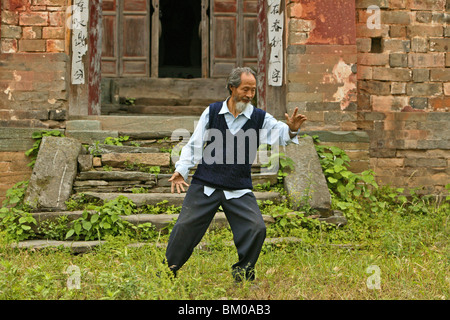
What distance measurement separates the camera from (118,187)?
5477 mm

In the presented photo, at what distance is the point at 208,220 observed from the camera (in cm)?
340

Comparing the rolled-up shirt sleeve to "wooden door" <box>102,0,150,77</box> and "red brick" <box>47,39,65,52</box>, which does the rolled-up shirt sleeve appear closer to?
"red brick" <box>47,39,65,52</box>

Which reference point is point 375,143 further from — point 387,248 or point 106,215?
point 106,215

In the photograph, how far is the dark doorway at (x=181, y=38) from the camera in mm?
14086

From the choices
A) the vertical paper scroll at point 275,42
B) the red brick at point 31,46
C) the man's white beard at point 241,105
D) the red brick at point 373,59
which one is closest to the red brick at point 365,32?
the red brick at point 373,59

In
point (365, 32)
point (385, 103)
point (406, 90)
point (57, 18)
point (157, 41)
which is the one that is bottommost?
point (385, 103)

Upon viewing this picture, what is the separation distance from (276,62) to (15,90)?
356 centimetres

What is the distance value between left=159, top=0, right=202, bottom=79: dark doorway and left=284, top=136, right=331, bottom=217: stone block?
8.44 metres

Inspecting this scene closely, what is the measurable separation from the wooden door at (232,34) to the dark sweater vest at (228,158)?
765 centimetres

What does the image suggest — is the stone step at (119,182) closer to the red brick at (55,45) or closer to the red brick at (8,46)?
the red brick at (55,45)

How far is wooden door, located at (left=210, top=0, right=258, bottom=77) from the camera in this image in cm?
1089

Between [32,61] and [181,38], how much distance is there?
27.9ft

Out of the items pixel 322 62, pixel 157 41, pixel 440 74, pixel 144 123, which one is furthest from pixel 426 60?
pixel 157 41

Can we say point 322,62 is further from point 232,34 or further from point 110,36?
point 110,36
